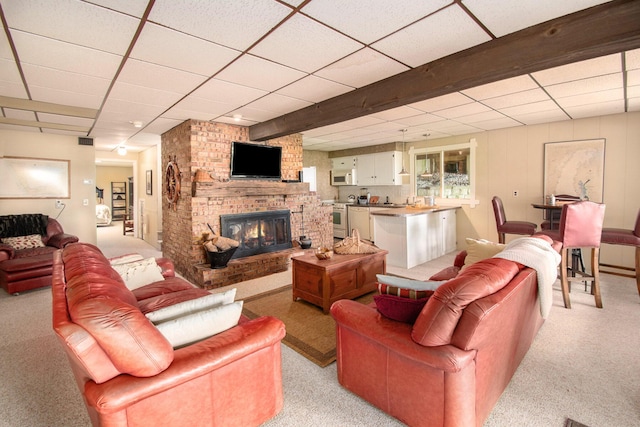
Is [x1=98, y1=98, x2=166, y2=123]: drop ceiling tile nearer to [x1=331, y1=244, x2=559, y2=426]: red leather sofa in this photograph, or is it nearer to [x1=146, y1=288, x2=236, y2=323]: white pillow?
[x1=146, y1=288, x2=236, y2=323]: white pillow

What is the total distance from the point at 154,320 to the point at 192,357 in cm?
37

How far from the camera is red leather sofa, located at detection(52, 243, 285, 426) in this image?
50.5 inches

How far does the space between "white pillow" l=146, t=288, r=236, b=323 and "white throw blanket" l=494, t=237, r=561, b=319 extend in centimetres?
177

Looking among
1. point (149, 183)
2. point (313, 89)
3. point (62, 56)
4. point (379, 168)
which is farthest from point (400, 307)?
point (149, 183)

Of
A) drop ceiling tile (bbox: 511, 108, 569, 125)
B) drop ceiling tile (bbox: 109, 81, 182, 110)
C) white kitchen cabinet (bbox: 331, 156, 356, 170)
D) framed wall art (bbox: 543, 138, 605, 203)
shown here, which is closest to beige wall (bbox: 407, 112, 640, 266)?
framed wall art (bbox: 543, 138, 605, 203)

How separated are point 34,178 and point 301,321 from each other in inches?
227

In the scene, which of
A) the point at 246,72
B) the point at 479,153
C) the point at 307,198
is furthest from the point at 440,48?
the point at 479,153

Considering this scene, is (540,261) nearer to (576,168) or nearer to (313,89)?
(313,89)

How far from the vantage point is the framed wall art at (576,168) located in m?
4.93

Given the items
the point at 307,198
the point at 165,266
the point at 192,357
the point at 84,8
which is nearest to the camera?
the point at 192,357

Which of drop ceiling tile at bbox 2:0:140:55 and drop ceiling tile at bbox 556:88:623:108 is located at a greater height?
drop ceiling tile at bbox 556:88:623:108

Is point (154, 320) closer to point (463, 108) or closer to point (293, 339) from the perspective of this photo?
point (293, 339)

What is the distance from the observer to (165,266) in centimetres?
343

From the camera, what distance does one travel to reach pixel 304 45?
2342 millimetres
